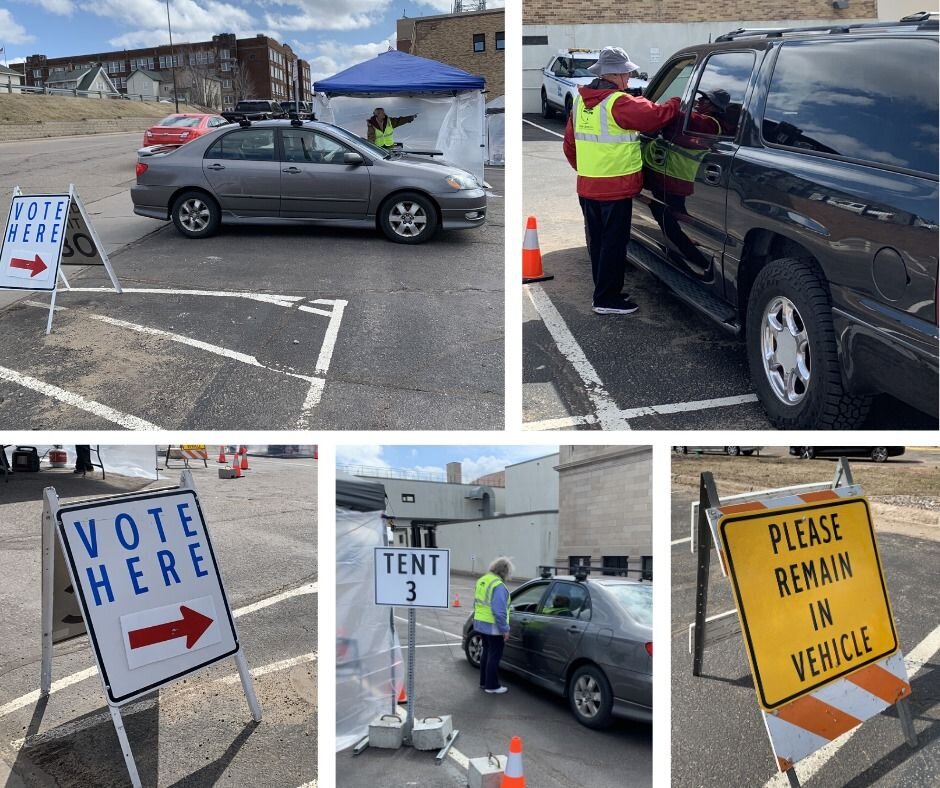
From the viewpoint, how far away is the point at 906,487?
814cm

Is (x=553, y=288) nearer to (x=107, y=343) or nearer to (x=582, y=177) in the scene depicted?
(x=582, y=177)

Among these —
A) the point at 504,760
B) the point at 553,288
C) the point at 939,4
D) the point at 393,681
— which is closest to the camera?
the point at 939,4

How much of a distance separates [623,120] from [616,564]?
241cm

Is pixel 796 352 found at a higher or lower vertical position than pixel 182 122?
lower

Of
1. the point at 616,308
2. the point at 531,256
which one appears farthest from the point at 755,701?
the point at 531,256

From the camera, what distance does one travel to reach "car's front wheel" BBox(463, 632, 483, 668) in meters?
5.37

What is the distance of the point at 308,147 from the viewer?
7.98m

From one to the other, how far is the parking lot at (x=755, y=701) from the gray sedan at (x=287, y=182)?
3734 mm

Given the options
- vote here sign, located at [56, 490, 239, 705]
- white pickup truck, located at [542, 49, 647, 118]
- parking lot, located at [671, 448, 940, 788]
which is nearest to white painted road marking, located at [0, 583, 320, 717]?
vote here sign, located at [56, 490, 239, 705]

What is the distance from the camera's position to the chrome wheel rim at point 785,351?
329 centimetres

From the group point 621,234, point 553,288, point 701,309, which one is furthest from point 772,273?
point 553,288

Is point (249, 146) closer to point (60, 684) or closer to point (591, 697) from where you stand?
point (60, 684)

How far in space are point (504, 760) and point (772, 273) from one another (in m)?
2.56

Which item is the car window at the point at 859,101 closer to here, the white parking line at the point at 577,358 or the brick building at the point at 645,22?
the brick building at the point at 645,22
